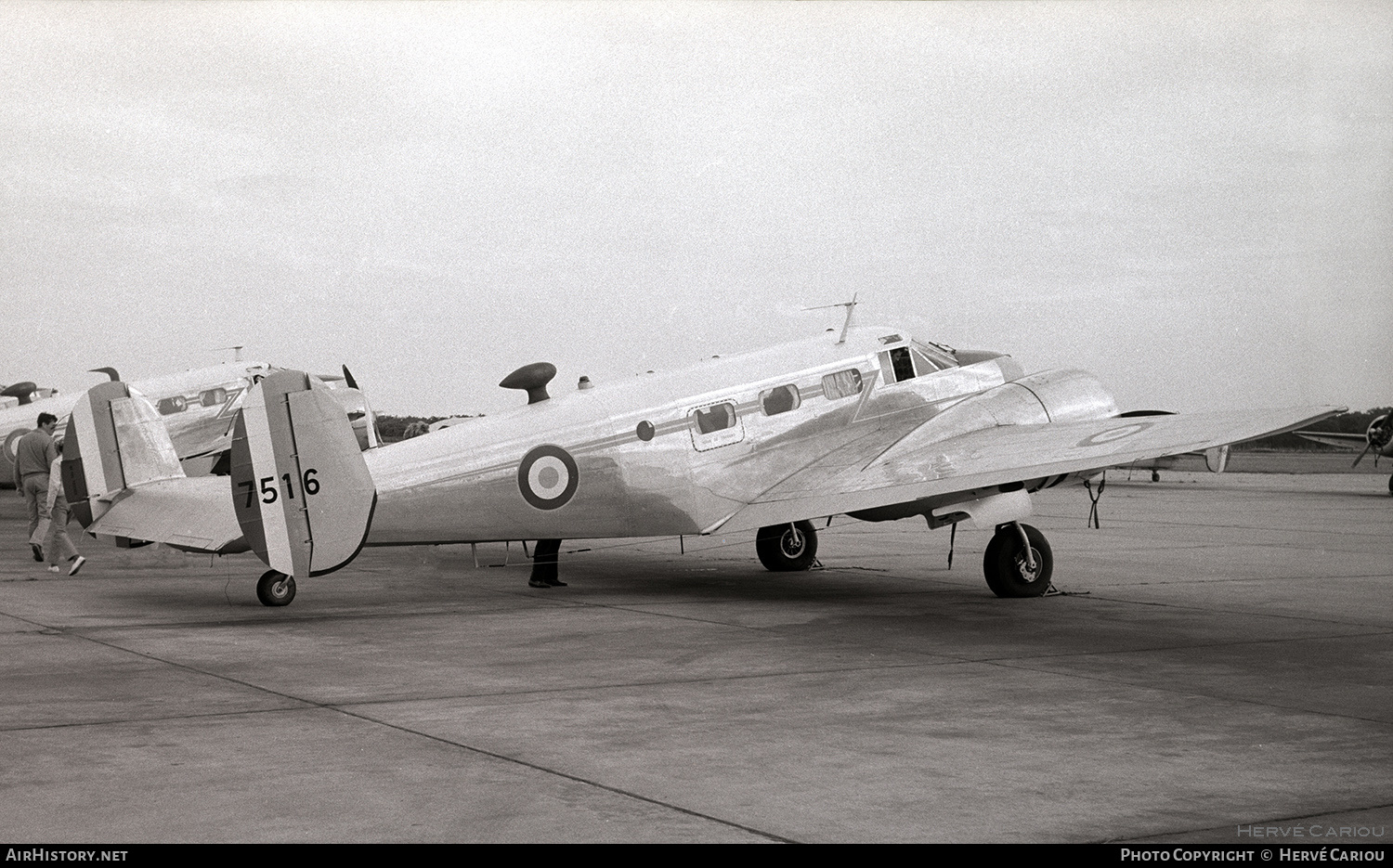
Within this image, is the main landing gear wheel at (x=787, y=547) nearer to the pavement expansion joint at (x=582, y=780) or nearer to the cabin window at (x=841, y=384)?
the cabin window at (x=841, y=384)

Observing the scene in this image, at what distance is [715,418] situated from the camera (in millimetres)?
14680

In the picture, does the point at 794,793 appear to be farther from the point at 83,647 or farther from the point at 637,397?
the point at 637,397

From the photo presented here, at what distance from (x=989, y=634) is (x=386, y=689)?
546 centimetres

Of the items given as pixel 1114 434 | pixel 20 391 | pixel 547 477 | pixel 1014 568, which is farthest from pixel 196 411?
pixel 1114 434

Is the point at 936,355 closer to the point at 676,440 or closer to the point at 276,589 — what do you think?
the point at 676,440

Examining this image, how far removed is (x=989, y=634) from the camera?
454 inches

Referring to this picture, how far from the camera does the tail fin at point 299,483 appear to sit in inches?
462

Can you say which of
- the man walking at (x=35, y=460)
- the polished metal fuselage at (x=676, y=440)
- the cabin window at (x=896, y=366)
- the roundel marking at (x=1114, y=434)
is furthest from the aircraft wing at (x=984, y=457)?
the man walking at (x=35, y=460)

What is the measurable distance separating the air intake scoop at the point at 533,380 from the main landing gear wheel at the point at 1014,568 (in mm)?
A: 5205

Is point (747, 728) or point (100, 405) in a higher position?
point (100, 405)

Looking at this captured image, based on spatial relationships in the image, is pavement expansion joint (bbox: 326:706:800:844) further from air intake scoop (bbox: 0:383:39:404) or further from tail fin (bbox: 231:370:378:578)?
air intake scoop (bbox: 0:383:39:404)

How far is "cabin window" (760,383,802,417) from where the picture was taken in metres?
15.0

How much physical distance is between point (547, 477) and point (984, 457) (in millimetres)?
4535

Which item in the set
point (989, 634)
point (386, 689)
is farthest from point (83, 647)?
point (989, 634)
